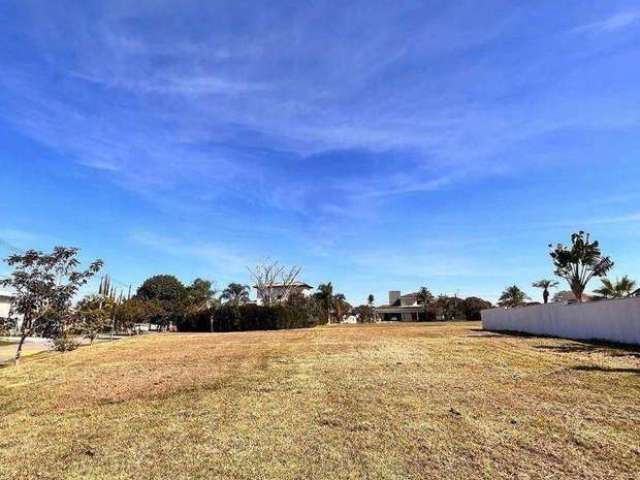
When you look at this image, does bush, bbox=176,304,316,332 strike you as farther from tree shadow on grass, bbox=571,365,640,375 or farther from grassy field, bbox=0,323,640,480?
tree shadow on grass, bbox=571,365,640,375

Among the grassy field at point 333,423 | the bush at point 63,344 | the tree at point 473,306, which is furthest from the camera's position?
the tree at point 473,306

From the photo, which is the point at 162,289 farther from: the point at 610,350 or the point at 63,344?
the point at 610,350

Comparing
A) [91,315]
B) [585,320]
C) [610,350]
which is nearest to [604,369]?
[610,350]

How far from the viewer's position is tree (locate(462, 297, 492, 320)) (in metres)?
80.6

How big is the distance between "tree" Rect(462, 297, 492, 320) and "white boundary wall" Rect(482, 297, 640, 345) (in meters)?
53.5

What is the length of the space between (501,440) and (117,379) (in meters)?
8.82

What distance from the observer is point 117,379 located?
10.8 m

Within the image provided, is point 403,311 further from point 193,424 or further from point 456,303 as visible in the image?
point 193,424

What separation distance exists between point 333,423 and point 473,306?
8106cm

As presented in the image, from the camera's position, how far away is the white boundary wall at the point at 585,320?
1596 centimetres

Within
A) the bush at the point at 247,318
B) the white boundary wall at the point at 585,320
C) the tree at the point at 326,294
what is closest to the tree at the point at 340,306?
the tree at the point at 326,294

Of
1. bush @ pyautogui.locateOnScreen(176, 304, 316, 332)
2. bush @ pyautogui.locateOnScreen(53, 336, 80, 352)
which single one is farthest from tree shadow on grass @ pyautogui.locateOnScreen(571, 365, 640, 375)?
bush @ pyautogui.locateOnScreen(176, 304, 316, 332)

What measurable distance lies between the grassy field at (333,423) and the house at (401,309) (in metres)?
88.3

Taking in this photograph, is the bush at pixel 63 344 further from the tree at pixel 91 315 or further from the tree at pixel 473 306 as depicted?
the tree at pixel 473 306
